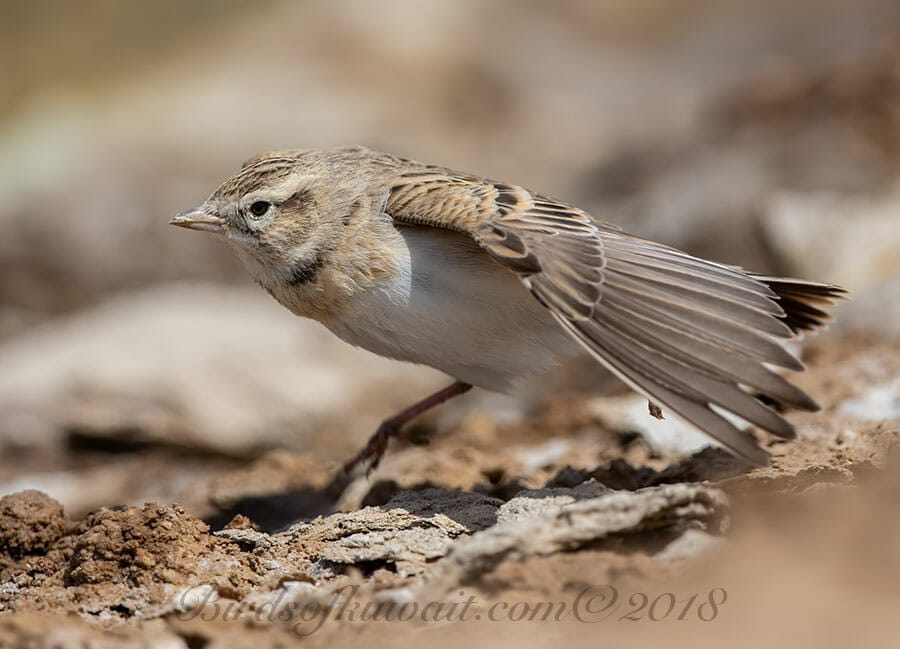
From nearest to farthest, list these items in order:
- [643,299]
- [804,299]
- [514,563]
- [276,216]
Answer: [514,563], [643,299], [804,299], [276,216]

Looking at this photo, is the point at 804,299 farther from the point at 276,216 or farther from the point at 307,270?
the point at 276,216

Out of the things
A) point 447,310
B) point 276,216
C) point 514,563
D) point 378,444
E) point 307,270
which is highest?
point 276,216

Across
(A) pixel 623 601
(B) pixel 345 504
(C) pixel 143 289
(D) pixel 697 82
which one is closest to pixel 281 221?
(B) pixel 345 504

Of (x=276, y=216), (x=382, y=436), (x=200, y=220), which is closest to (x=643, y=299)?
(x=382, y=436)

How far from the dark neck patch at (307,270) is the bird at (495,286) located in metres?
0.01

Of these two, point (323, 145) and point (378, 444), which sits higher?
point (323, 145)

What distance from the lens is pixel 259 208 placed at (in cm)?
706

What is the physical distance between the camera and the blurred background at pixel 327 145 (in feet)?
34.0

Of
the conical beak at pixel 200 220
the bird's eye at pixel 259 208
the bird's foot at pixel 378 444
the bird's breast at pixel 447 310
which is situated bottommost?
the bird's foot at pixel 378 444

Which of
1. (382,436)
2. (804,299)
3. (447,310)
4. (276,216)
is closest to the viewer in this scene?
(447,310)

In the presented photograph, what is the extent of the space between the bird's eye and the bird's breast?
843 mm

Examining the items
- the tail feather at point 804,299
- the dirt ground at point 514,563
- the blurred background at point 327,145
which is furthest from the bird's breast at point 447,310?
the blurred background at point 327,145

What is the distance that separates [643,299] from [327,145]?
33.0 ft

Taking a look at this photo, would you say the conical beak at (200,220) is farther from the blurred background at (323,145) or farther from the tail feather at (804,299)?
the tail feather at (804,299)
